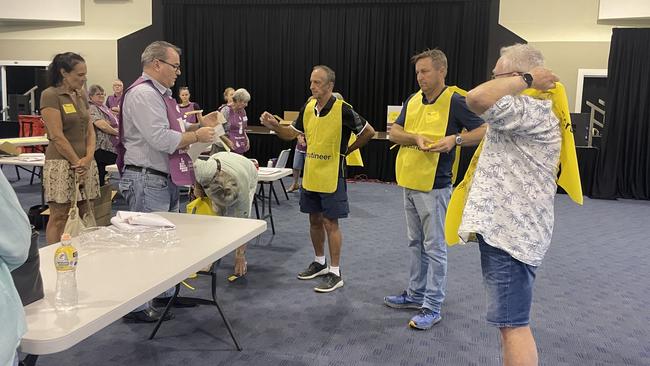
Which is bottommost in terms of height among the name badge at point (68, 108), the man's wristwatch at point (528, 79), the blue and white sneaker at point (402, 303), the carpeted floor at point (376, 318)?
the carpeted floor at point (376, 318)

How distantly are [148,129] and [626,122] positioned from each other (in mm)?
7419

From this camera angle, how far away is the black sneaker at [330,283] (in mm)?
3517

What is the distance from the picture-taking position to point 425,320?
295 cm

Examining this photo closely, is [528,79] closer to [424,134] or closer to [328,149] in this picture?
[424,134]

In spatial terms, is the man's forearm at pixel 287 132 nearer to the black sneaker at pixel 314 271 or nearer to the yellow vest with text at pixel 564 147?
the black sneaker at pixel 314 271

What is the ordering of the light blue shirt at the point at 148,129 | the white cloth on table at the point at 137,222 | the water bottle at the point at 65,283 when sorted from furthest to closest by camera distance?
1. the light blue shirt at the point at 148,129
2. the white cloth on table at the point at 137,222
3. the water bottle at the point at 65,283

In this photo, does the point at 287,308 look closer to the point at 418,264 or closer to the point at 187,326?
the point at 187,326

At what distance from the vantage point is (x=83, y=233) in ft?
7.09

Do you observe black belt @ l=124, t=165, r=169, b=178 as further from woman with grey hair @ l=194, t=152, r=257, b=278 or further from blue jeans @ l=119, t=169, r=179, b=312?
woman with grey hair @ l=194, t=152, r=257, b=278

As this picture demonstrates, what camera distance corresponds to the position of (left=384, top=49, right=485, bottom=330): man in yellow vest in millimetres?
2799

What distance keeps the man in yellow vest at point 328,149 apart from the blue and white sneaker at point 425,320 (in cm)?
72

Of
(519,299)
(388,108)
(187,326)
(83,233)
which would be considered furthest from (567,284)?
(388,108)

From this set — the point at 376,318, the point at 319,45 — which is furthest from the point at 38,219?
the point at 319,45

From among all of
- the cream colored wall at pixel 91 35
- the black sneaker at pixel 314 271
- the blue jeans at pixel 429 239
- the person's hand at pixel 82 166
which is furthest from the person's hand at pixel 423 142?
the cream colored wall at pixel 91 35
